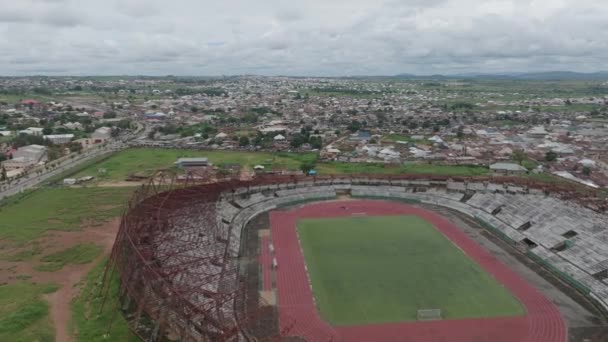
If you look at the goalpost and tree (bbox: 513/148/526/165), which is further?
tree (bbox: 513/148/526/165)

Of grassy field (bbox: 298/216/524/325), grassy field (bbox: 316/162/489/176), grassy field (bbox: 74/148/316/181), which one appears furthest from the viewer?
grassy field (bbox: 74/148/316/181)

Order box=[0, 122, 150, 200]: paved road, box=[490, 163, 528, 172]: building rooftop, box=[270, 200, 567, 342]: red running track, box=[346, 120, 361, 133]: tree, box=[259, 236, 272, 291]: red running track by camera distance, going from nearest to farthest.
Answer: box=[270, 200, 567, 342]: red running track
box=[259, 236, 272, 291]: red running track
box=[0, 122, 150, 200]: paved road
box=[490, 163, 528, 172]: building rooftop
box=[346, 120, 361, 133]: tree

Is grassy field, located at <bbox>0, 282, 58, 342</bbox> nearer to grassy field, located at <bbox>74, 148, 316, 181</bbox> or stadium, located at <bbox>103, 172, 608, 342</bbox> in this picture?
stadium, located at <bbox>103, 172, 608, 342</bbox>

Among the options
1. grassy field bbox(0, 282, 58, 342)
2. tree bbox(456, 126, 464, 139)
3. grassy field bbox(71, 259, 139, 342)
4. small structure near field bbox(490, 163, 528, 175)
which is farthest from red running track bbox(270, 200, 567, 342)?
tree bbox(456, 126, 464, 139)

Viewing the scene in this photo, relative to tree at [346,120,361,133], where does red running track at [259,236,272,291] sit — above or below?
below

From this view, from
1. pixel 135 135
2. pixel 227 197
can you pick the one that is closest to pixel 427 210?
pixel 227 197

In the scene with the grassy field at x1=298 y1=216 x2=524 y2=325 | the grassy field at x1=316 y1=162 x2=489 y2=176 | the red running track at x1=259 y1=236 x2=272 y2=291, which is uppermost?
the grassy field at x1=316 y1=162 x2=489 y2=176
